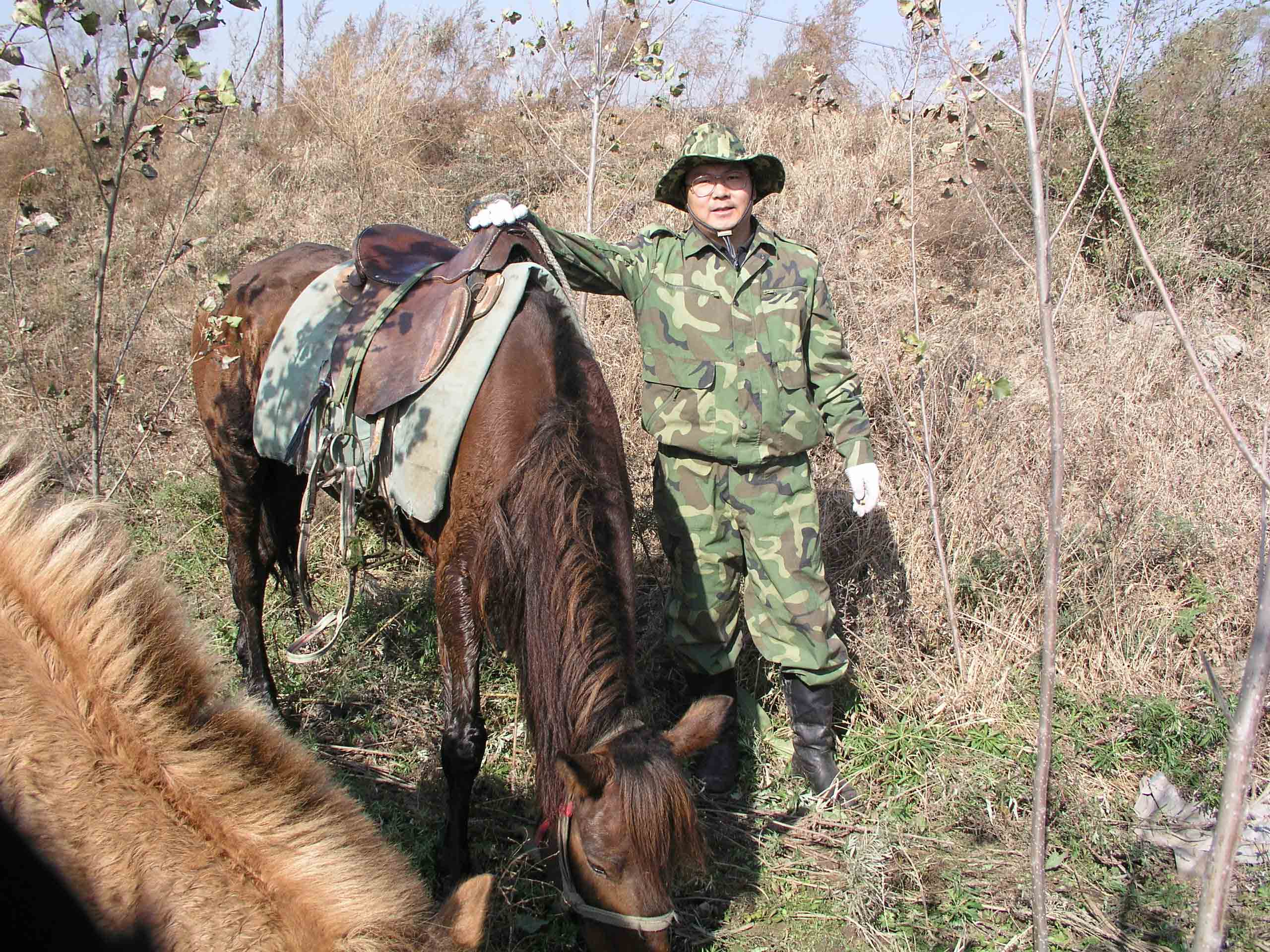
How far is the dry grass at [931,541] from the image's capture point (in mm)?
3117

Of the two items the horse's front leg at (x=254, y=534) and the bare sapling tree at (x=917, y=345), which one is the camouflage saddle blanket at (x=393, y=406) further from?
the bare sapling tree at (x=917, y=345)

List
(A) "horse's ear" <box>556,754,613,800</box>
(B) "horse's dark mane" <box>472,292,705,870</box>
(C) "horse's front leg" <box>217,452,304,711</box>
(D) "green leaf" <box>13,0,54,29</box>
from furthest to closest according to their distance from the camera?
(C) "horse's front leg" <box>217,452,304,711</box>
(D) "green leaf" <box>13,0,54,29</box>
(B) "horse's dark mane" <box>472,292,705,870</box>
(A) "horse's ear" <box>556,754,613,800</box>

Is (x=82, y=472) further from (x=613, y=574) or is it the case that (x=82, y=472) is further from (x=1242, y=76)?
(x=1242, y=76)

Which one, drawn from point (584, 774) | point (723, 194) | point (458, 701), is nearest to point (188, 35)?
point (723, 194)

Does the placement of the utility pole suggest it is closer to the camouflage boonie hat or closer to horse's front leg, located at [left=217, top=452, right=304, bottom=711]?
horse's front leg, located at [left=217, top=452, right=304, bottom=711]

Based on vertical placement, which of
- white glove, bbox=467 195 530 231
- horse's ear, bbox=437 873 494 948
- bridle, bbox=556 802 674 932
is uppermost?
white glove, bbox=467 195 530 231

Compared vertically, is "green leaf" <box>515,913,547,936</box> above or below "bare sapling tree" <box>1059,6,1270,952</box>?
below

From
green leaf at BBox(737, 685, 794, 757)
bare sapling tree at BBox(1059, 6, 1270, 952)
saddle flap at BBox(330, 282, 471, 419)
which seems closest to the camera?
bare sapling tree at BBox(1059, 6, 1270, 952)

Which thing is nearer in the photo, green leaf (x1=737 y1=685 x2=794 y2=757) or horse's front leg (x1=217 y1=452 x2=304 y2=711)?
green leaf (x1=737 y1=685 x2=794 y2=757)

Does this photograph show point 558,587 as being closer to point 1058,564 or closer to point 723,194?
point 1058,564

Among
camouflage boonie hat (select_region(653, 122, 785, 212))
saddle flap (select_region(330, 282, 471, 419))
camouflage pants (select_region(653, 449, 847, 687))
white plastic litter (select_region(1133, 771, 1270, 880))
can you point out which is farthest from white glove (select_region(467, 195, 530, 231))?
white plastic litter (select_region(1133, 771, 1270, 880))

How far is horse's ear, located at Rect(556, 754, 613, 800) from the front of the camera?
2066mm

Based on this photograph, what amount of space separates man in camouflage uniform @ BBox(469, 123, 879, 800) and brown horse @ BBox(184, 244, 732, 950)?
493mm

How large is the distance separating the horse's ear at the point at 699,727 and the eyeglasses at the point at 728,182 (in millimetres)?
1874
